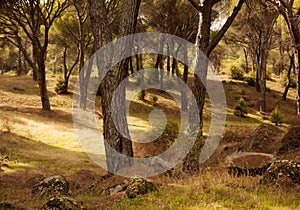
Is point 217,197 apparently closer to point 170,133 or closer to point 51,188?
point 51,188

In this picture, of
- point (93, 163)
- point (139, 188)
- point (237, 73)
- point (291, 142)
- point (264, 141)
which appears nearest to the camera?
point (139, 188)

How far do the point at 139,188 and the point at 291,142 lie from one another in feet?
24.6

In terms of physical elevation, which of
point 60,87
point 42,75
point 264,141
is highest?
point 42,75

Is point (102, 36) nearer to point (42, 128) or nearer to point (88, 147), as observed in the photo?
point (88, 147)

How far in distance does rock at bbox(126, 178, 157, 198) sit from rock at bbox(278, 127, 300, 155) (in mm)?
6672

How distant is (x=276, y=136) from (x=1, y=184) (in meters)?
10.6

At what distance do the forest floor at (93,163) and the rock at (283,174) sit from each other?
265 millimetres

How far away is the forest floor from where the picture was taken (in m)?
5.58

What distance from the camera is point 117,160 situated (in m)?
9.68

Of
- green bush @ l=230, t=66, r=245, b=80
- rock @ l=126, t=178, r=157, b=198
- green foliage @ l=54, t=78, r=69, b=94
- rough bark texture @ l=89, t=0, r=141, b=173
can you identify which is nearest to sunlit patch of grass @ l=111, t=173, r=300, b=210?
rock @ l=126, t=178, r=157, b=198

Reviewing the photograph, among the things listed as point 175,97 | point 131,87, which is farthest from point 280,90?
point 131,87

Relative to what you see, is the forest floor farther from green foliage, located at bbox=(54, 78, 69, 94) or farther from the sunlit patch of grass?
green foliage, located at bbox=(54, 78, 69, 94)

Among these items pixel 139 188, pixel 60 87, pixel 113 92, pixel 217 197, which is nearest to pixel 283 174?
pixel 217 197

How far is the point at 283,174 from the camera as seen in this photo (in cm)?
625
